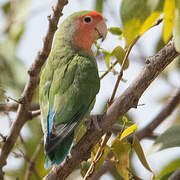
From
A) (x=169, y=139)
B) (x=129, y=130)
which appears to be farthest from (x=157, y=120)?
(x=129, y=130)

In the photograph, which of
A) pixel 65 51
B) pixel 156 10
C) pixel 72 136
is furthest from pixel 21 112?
pixel 156 10

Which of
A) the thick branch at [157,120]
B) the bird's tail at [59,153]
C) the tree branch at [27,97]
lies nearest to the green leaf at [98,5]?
the tree branch at [27,97]

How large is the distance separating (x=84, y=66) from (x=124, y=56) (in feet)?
2.87

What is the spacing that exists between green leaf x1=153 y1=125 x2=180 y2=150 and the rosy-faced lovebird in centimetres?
64

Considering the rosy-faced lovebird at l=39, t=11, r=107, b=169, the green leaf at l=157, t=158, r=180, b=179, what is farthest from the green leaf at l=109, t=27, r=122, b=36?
the green leaf at l=157, t=158, r=180, b=179

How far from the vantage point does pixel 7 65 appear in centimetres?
318

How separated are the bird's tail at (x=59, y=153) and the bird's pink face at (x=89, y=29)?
48.5 inches

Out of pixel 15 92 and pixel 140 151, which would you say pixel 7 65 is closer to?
pixel 15 92

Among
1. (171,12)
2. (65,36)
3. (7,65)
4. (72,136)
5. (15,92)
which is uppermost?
(65,36)

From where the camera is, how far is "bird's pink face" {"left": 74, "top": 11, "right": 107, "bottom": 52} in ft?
11.7

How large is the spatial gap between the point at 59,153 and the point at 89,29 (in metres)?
1.56

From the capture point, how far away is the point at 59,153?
2.45 metres

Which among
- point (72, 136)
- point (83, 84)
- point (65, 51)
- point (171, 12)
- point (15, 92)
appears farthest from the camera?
point (65, 51)

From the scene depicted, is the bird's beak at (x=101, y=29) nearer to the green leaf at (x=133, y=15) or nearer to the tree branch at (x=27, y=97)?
the tree branch at (x=27, y=97)
